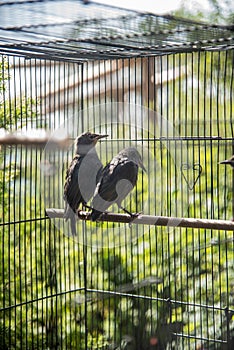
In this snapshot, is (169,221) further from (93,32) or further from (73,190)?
(93,32)

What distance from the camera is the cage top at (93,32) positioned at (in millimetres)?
2414

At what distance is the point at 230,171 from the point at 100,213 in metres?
1.82

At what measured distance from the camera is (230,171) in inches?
189

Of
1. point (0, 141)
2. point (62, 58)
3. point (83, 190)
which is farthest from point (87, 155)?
point (0, 141)

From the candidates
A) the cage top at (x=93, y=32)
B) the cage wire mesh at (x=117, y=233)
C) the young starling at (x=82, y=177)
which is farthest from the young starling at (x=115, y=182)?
the cage top at (x=93, y=32)

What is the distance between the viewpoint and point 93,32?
9.32 ft

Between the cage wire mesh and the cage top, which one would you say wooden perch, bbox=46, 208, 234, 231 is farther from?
the cage top

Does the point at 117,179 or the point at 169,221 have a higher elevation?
the point at 117,179

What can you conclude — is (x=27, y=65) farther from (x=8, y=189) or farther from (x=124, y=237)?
(x=124, y=237)

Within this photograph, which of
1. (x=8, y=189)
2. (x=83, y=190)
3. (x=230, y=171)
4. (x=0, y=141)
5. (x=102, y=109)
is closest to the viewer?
(x=0, y=141)

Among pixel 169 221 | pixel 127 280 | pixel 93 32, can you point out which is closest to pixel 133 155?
pixel 169 221

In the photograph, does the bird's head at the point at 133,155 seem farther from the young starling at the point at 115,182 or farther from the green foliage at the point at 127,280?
the green foliage at the point at 127,280

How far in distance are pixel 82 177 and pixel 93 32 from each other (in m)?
1.01

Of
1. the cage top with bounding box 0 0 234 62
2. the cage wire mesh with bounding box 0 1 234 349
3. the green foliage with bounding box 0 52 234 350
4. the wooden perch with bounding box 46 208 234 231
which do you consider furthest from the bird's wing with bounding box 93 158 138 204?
the cage top with bounding box 0 0 234 62
